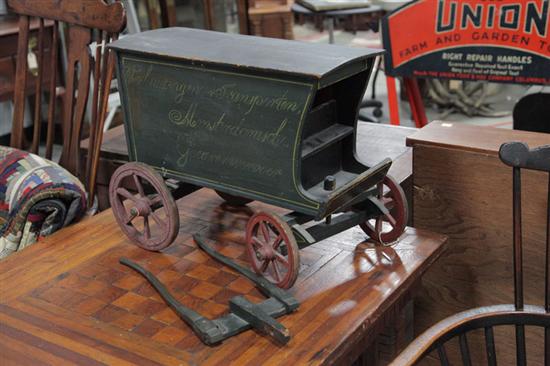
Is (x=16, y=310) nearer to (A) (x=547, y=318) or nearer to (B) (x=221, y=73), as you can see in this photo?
(B) (x=221, y=73)

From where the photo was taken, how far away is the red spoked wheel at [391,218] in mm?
1393

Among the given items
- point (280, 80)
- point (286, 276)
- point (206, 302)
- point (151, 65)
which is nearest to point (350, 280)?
point (286, 276)

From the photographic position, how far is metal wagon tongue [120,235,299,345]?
3.77 ft

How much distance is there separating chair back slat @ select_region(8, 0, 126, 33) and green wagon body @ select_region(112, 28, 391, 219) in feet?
0.81

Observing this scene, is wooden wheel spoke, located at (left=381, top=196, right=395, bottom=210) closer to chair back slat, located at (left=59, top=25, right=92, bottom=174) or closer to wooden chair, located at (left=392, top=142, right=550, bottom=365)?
wooden chair, located at (left=392, top=142, right=550, bottom=365)

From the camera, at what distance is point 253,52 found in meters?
1.29

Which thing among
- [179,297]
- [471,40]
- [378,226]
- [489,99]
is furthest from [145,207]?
[489,99]

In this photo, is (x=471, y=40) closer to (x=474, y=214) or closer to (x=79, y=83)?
(x=474, y=214)

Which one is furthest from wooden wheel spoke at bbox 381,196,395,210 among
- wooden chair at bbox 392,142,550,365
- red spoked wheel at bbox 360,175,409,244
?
wooden chair at bbox 392,142,550,365

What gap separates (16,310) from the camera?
128 centimetres

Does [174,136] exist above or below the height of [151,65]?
below

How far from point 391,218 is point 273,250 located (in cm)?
26

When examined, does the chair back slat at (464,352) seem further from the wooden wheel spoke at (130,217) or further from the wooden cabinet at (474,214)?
the wooden wheel spoke at (130,217)

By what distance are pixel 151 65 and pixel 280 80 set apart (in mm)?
297
